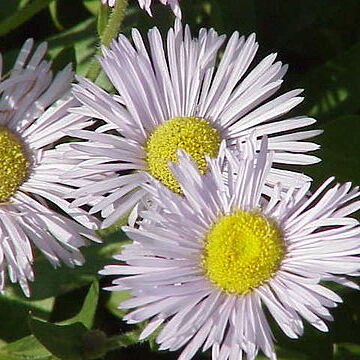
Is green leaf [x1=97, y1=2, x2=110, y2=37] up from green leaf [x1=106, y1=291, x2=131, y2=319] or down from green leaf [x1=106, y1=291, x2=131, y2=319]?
up

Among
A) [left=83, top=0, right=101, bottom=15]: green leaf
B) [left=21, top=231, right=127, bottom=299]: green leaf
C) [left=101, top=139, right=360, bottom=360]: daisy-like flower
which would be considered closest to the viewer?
[left=101, top=139, right=360, bottom=360]: daisy-like flower

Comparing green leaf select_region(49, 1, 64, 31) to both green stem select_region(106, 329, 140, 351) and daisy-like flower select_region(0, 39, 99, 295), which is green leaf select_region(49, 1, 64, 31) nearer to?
daisy-like flower select_region(0, 39, 99, 295)

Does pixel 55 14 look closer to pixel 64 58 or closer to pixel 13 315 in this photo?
pixel 64 58

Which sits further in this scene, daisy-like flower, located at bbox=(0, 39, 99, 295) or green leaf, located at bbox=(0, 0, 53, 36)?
green leaf, located at bbox=(0, 0, 53, 36)

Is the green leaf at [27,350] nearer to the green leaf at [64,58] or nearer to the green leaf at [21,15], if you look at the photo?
the green leaf at [64,58]

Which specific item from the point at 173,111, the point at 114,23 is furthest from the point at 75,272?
the point at 114,23

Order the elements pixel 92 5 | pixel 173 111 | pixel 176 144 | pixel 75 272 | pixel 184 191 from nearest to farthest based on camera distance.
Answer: pixel 184 191
pixel 176 144
pixel 173 111
pixel 75 272
pixel 92 5

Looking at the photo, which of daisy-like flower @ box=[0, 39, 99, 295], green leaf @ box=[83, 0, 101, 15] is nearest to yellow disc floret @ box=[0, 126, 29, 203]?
daisy-like flower @ box=[0, 39, 99, 295]

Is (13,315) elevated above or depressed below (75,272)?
below
